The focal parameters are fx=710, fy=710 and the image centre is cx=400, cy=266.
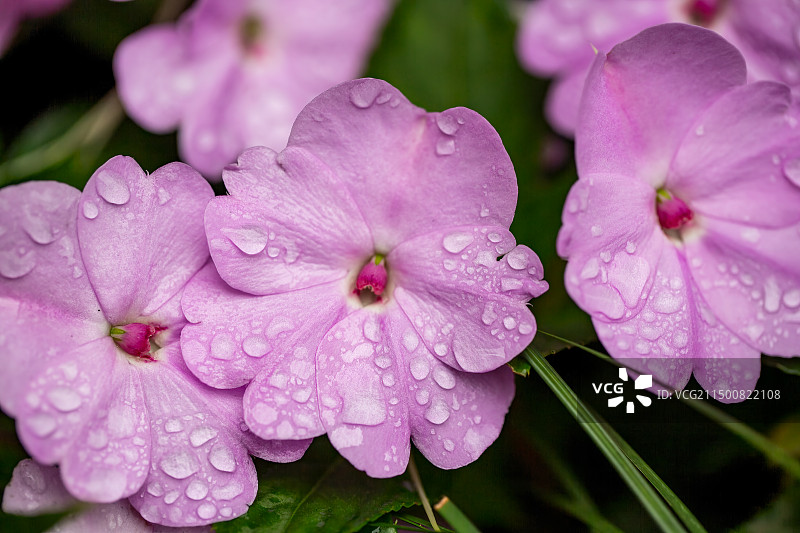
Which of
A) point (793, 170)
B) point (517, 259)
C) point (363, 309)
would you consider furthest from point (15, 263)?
point (793, 170)

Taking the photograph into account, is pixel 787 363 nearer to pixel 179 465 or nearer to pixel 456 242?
pixel 456 242

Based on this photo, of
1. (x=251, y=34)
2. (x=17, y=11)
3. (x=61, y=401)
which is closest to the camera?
(x=61, y=401)

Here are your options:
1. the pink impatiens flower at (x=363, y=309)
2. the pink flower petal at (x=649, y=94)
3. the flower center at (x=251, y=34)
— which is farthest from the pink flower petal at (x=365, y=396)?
the flower center at (x=251, y=34)

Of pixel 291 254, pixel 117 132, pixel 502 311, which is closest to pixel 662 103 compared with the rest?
pixel 502 311

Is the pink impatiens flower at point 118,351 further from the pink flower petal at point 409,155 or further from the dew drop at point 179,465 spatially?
the pink flower petal at point 409,155

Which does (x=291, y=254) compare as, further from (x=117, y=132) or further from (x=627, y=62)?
(x=117, y=132)

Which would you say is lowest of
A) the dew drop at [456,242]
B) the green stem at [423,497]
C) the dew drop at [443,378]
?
the green stem at [423,497]

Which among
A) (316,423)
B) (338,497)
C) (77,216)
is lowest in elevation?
(338,497)
